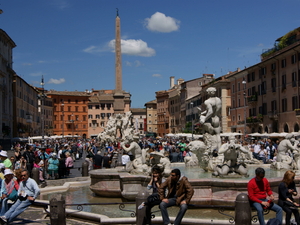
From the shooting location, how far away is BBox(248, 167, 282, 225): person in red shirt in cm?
613

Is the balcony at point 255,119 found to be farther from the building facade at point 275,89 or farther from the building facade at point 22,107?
the building facade at point 22,107

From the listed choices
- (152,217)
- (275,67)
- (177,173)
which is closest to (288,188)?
(177,173)

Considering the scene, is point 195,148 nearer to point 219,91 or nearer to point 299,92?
point 299,92

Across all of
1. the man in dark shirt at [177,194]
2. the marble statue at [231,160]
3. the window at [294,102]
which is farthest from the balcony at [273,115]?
the man in dark shirt at [177,194]

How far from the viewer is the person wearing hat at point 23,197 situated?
7285 millimetres

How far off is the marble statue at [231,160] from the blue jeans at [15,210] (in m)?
4.13

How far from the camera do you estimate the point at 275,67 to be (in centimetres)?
3975

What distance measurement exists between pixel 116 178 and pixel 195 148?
2.60 meters

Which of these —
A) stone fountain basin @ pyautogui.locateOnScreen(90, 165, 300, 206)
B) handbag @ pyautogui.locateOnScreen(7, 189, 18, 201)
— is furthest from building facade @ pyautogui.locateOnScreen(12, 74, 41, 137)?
handbag @ pyautogui.locateOnScreen(7, 189, 18, 201)

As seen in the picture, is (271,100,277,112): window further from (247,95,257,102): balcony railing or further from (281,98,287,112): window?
(247,95,257,102): balcony railing

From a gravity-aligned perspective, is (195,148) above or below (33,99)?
below

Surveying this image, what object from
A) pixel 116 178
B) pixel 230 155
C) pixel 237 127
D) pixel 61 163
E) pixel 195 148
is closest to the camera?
pixel 230 155

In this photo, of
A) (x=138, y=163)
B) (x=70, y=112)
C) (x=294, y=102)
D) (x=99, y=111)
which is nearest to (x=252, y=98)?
(x=294, y=102)

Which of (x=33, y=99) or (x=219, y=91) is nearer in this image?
(x=219, y=91)
